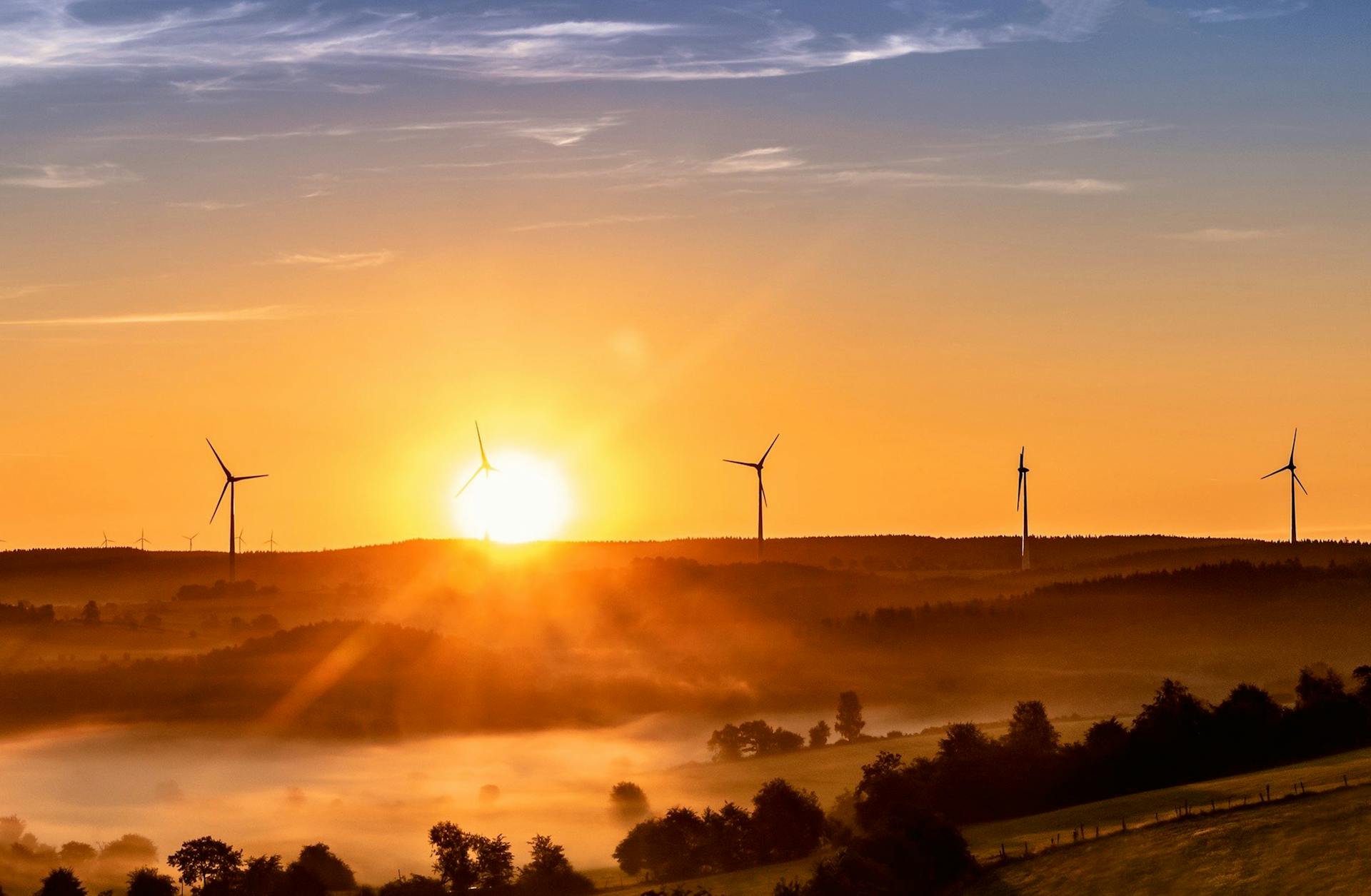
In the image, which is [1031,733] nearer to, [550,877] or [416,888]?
[550,877]

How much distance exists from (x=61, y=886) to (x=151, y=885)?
26.5 feet

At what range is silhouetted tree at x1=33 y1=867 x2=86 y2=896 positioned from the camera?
14600 centimetres

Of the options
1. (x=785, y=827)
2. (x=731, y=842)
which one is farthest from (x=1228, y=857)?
(x=731, y=842)

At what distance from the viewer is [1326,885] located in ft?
315

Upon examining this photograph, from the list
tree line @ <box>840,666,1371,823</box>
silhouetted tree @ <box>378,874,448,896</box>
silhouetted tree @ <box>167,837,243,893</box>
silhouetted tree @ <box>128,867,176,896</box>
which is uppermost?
tree line @ <box>840,666,1371,823</box>

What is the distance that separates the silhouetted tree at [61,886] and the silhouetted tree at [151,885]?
454cm

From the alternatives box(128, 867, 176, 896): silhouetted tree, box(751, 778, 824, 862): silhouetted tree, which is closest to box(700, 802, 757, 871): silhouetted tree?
box(751, 778, 824, 862): silhouetted tree

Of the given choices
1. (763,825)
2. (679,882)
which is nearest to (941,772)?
(763,825)

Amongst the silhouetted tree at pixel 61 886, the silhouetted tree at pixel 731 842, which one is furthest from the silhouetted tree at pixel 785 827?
the silhouetted tree at pixel 61 886

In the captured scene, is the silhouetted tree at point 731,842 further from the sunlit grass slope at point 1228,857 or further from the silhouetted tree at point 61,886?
the silhouetted tree at point 61,886

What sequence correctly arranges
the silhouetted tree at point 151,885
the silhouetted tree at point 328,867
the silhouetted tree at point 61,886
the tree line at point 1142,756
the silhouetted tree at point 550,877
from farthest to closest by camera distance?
the silhouetted tree at point 328,867 → the silhouetted tree at point 61,886 → the silhouetted tree at point 151,885 → the tree line at point 1142,756 → the silhouetted tree at point 550,877

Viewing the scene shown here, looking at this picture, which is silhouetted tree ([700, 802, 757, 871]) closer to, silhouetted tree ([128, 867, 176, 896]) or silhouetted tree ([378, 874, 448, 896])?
silhouetted tree ([378, 874, 448, 896])

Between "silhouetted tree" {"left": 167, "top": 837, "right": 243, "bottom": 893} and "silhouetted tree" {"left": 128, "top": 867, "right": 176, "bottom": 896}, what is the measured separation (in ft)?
5.26

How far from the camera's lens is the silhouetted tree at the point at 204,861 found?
14838 cm
